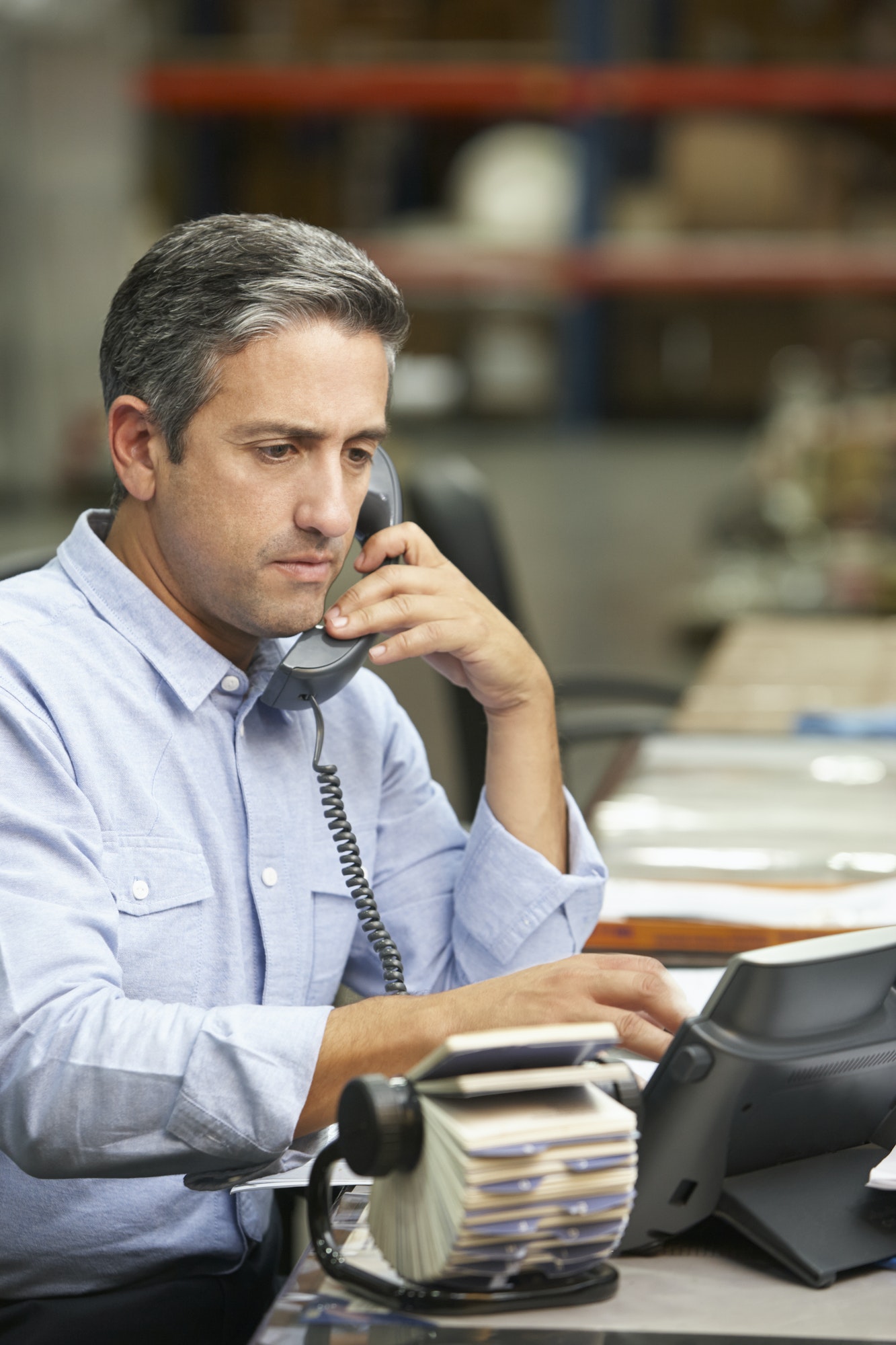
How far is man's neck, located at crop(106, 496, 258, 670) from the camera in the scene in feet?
3.82

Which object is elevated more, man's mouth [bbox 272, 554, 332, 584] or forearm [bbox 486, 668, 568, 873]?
man's mouth [bbox 272, 554, 332, 584]

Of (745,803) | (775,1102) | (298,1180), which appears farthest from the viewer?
(745,803)

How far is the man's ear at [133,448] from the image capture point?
1.13 m

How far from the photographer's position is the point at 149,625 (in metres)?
1.13

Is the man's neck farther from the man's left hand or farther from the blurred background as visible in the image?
the blurred background

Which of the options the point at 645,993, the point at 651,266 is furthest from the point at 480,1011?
the point at 651,266

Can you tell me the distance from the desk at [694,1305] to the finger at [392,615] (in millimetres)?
469

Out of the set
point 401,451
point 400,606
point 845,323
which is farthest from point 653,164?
point 400,606

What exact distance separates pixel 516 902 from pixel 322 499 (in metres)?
0.36

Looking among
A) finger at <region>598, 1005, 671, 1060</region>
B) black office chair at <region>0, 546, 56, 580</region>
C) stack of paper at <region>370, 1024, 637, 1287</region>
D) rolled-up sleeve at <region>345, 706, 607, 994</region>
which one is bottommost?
rolled-up sleeve at <region>345, 706, 607, 994</region>

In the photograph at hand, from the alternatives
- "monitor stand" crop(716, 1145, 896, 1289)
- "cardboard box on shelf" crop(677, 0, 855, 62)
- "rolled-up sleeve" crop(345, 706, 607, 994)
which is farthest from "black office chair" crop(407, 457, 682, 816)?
"cardboard box on shelf" crop(677, 0, 855, 62)

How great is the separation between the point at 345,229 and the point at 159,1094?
8303mm

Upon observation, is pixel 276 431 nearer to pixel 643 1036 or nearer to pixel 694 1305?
pixel 643 1036

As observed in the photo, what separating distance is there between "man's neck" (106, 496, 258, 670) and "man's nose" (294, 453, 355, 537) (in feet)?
0.40
